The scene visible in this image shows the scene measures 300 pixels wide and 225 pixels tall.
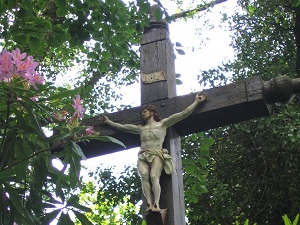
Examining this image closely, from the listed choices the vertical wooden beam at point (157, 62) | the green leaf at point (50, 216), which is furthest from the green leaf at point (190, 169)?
the green leaf at point (50, 216)

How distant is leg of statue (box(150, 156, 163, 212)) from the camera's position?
3221 mm

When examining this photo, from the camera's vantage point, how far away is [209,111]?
3.62 m

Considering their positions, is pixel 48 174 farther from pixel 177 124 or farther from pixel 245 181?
pixel 245 181

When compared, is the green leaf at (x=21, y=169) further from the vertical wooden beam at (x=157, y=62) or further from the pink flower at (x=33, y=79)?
the vertical wooden beam at (x=157, y=62)

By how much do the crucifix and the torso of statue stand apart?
8 centimetres

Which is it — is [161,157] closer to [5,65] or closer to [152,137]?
[152,137]

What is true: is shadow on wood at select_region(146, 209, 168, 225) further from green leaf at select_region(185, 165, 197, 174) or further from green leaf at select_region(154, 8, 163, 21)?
green leaf at select_region(154, 8, 163, 21)

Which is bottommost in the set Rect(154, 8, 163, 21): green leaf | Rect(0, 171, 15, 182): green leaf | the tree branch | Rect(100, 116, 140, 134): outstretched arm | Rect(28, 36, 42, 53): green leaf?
Rect(0, 171, 15, 182): green leaf

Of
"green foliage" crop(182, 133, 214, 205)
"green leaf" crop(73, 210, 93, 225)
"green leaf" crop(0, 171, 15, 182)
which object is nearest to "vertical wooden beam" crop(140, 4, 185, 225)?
"green foliage" crop(182, 133, 214, 205)

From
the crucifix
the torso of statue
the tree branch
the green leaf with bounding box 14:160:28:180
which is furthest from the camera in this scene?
the tree branch

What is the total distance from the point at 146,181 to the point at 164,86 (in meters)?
0.87

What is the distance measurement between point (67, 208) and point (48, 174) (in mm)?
183

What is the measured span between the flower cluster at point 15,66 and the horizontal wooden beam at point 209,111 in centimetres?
186

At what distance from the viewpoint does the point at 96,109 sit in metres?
9.19
